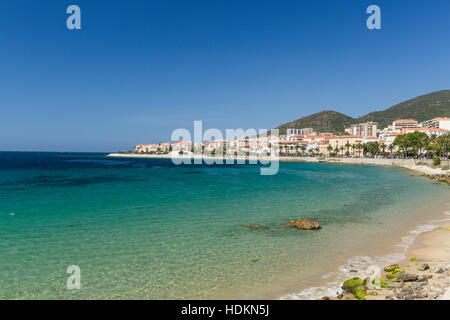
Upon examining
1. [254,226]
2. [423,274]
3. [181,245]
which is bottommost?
[254,226]

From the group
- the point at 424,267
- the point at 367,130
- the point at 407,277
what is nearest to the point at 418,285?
the point at 407,277

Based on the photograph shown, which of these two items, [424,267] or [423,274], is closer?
[423,274]

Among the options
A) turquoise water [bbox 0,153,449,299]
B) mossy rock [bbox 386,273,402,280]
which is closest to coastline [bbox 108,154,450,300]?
mossy rock [bbox 386,273,402,280]

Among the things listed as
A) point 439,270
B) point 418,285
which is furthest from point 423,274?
point 418,285

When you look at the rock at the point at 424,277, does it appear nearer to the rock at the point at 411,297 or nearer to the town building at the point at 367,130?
the rock at the point at 411,297

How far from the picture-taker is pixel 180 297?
25.1 ft

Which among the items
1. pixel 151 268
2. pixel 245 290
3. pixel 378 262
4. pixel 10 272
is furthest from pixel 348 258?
pixel 10 272

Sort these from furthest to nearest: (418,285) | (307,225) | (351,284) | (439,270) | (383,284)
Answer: (307,225), (439,270), (383,284), (351,284), (418,285)

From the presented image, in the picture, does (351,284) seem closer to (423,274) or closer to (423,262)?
(423,274)

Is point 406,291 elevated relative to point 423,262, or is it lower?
elevated

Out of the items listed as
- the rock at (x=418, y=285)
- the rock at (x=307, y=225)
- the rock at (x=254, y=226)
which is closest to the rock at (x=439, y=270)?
the rock at (x=418, y=285)

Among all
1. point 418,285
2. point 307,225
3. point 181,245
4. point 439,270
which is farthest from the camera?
point 307,225

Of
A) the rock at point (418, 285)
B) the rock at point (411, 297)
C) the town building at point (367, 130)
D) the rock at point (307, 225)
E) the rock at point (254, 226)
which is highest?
the town building at point (367, 130)

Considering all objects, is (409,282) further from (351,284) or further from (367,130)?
(367,130)
